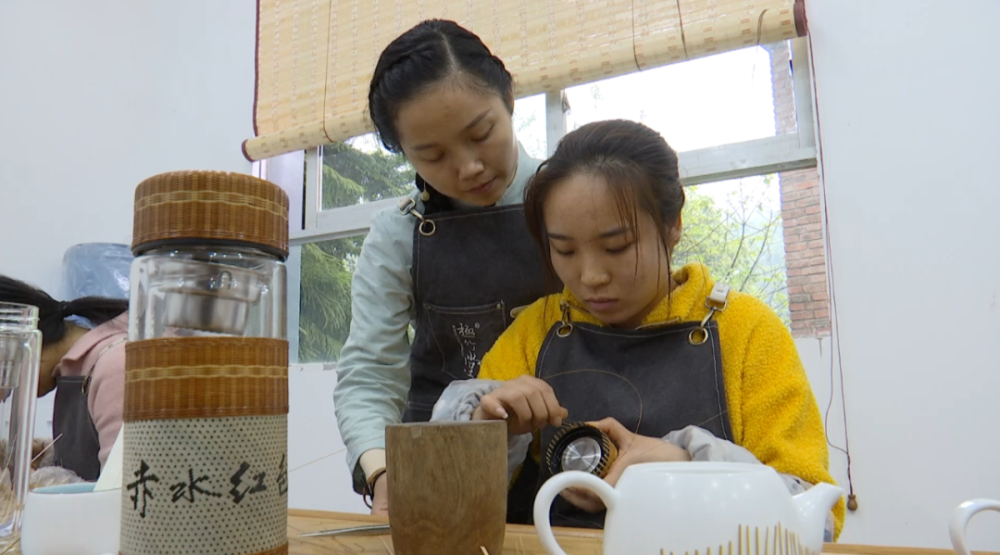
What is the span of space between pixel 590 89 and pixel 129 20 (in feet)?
7.36

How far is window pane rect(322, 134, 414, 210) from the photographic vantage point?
2.64 meters

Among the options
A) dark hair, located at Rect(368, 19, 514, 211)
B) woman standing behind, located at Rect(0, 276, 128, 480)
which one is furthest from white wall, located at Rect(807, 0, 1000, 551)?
woman standing behind, located at Rect(0, 276, 128, 480)

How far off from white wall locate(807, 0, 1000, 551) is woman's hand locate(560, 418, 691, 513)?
118 cm

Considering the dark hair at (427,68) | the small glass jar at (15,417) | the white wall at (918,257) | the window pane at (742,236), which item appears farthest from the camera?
the window pane at (742,236)

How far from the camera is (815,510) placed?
0.43 meters

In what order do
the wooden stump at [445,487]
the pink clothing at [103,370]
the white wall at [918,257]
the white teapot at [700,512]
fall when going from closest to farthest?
the white teapot at [700,512]
the wooden stump at [445,487]
the pink clothing at [103,370]
the white wall at [918,257]

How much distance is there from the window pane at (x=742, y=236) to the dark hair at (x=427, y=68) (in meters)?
0.96

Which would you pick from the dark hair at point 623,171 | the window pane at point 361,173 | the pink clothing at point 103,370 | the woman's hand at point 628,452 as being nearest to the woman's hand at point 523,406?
the woman's hand at point 628,452

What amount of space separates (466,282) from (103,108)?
2.54m

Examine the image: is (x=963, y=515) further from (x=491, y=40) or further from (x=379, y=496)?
(x=491, y=40)

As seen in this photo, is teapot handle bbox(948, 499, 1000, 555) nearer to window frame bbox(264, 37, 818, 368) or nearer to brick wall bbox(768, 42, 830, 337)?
window frame bbox(264, 37, 818, 368)

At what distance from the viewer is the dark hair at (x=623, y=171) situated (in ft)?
3.13

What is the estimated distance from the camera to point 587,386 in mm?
999

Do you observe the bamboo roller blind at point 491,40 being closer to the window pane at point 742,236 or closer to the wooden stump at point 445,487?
the window pane at point 742,236
